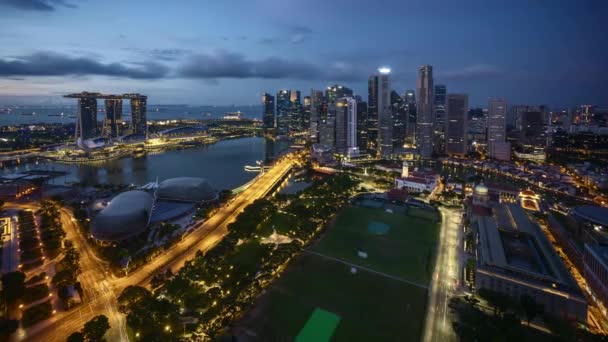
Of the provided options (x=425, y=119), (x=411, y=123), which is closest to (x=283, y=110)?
(x=411, y=123)

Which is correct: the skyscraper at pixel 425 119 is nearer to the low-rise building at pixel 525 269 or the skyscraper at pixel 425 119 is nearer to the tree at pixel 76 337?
the low-rise building at pixel 525 269

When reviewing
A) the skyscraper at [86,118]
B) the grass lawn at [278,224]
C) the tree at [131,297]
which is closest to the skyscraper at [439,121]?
the grass lawn at [278,224]

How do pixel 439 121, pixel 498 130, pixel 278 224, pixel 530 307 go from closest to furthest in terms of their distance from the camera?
pixel 530 307 → pixel 278 224 → pixel 498 130 → pixel 439 121

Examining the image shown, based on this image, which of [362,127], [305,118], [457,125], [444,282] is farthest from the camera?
[305,118]

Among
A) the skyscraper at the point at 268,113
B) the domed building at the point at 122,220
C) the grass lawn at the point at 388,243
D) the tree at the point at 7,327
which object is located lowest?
the tree at the point at 7,327

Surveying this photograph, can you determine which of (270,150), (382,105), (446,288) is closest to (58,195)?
(446,288)

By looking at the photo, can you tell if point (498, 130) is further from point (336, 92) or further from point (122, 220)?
point (122, 220)
